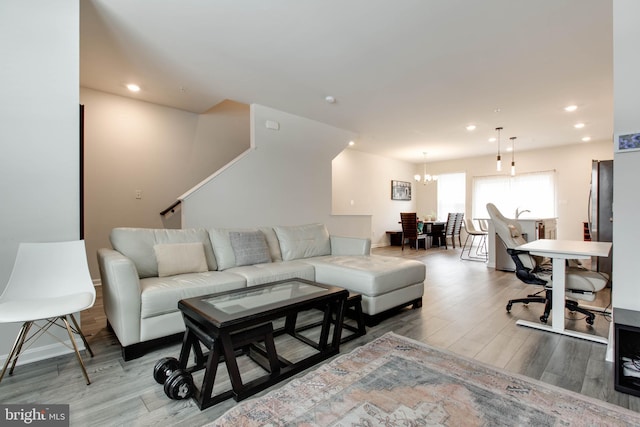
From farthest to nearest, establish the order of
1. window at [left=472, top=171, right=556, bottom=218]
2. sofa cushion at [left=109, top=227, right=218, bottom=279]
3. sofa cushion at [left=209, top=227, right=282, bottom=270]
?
window at [left=472, top=171, right=556, bottom=218] → sofa cushion at [left=209, top=227, right=282, bottom=270] → sofa cushion at [left=109, top=227, right=218, bottom=279]

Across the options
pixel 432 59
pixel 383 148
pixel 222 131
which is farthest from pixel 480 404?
pixel 383 148

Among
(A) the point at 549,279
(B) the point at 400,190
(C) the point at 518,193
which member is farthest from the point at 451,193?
(A) the point at 549,279

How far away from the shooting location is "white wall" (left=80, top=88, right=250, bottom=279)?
3.93 m

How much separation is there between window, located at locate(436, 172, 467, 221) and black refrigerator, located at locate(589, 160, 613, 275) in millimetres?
4358

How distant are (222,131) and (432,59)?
361cm

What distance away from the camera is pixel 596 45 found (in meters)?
2.69

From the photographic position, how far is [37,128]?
2109mm

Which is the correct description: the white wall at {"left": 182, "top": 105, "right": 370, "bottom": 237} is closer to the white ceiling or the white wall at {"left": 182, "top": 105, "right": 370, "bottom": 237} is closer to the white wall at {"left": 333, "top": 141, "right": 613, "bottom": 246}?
the white ceiling

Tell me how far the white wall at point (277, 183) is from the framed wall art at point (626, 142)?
12.2ft

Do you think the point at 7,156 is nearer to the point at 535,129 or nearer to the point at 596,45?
the point at 596,45

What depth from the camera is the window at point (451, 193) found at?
857 centimetres

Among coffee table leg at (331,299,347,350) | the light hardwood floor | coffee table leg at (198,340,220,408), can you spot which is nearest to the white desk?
the light hardwood floor

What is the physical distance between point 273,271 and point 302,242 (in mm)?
899

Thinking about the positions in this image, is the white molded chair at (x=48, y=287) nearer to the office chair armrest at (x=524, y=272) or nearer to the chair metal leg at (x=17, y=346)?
the chair metal leg at (x=17, y=346)
